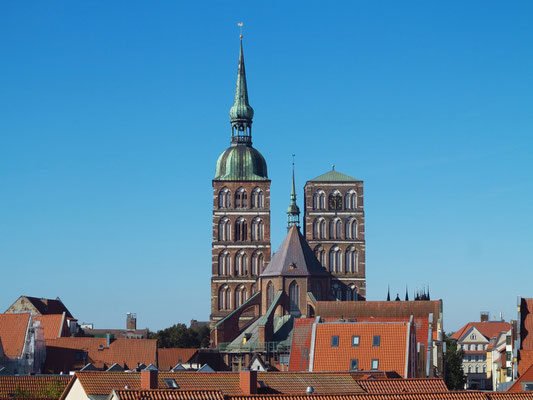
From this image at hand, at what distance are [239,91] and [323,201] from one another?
17104 millimetres

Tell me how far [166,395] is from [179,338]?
4545 inches

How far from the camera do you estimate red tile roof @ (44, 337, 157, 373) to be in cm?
10631

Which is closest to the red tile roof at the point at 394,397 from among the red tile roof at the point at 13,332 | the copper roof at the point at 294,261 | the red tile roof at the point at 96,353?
the red tile roof at the point at 13,332

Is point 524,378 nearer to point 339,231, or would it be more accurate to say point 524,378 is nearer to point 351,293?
point 351,293

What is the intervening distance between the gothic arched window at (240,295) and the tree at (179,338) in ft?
57.3

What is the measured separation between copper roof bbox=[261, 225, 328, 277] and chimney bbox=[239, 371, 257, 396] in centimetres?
8342

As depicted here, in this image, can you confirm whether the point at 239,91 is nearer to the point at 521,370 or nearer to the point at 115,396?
the point at 521,370

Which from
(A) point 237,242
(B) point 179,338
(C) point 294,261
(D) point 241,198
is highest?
(D) point 241,198

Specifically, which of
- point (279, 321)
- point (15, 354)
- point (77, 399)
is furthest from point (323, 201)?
point (77, 399)

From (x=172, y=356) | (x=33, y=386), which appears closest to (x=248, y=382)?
(x=33, y=386)

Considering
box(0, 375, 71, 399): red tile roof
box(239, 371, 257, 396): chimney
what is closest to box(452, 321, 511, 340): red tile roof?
box(0, 375, 71, 399): red tile roof

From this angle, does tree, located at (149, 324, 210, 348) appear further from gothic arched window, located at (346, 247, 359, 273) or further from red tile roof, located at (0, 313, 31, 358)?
red tile roof, located at (0, 313, 31, 358)

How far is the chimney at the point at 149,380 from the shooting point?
161 feet

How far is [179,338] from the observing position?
15650 cm
